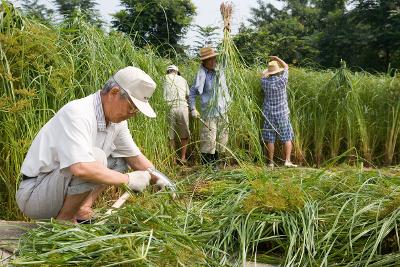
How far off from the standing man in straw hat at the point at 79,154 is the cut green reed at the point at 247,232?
218 millimetres

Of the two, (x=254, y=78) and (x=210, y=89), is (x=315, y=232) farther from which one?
(x=254, y=78)

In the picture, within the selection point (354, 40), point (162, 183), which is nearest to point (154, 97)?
point (162, 183)

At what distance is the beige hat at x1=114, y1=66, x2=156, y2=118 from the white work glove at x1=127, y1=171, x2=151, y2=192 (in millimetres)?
316

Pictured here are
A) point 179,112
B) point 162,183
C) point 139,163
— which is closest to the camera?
point 162,183

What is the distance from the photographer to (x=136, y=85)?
2.48 metres

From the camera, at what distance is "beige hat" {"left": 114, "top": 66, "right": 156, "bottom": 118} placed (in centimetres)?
247

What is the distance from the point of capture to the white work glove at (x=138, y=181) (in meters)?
2.57

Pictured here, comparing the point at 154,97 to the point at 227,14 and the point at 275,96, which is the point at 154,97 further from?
the point at 275,96

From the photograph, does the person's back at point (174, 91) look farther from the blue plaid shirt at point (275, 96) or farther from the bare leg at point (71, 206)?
the bare leg at point (71, 206)

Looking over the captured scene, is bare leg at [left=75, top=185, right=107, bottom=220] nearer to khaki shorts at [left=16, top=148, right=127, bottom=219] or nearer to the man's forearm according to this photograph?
khaki shorts at [left=16, top=148, right=127, bottom=219]

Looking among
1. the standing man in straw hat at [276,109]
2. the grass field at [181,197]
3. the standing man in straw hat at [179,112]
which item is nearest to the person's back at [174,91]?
the standing man in straw hat at [179,112]

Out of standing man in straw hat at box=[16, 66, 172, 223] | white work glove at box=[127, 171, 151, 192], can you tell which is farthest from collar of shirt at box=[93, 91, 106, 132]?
white work glove at box=[127, 171, 151, 192]

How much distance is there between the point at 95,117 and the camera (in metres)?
2.51

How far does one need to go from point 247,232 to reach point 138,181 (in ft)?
2.10
